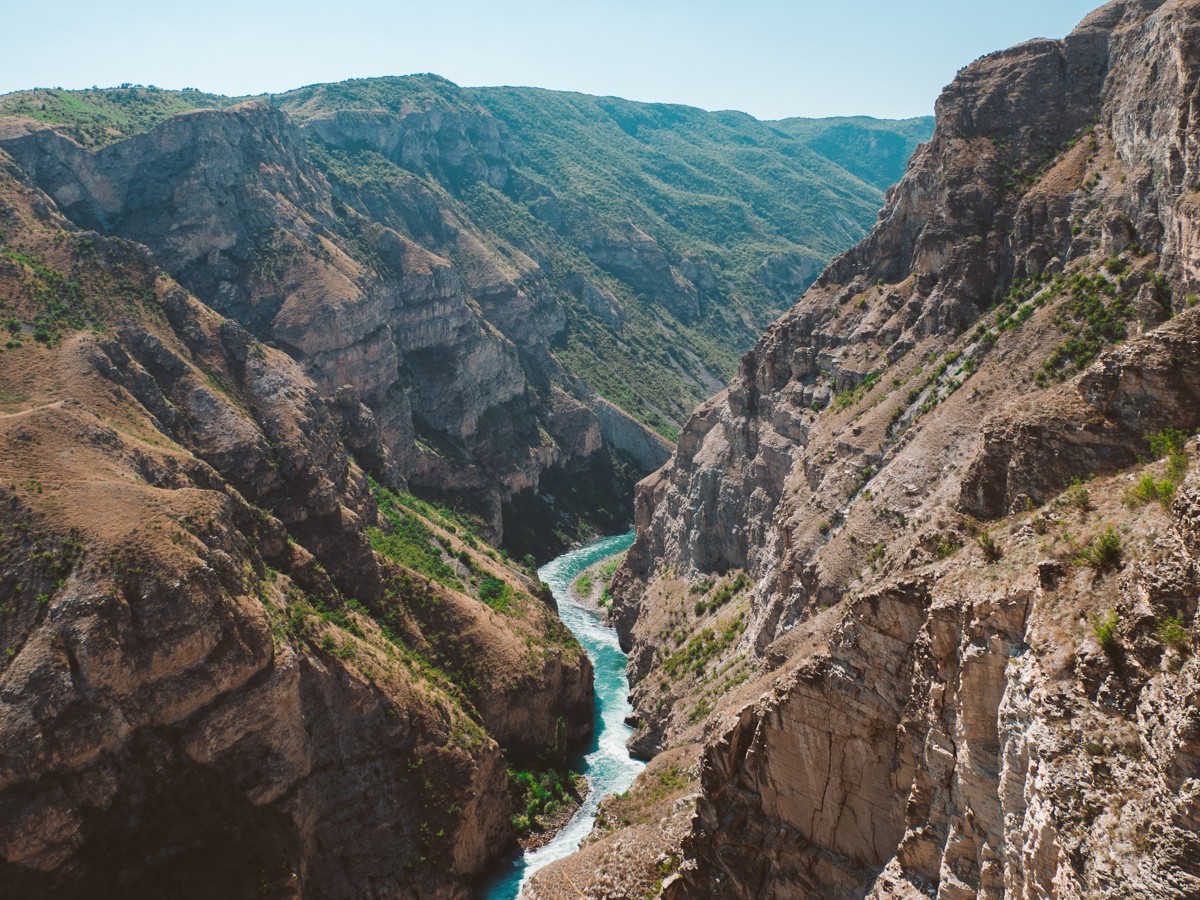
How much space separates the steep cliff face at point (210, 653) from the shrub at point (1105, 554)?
51.4 m

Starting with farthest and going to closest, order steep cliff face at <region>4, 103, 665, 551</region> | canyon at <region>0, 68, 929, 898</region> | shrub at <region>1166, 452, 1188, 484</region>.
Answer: steep cliff face at <region>4, 103, 665, 551</region> → canyon at <region>0, 68, 929, 898</region> → shrub at <region>1166, 452, 1188, 484</region>

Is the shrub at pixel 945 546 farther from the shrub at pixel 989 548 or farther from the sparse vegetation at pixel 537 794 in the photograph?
the sparse vegetation at pixel 537 794

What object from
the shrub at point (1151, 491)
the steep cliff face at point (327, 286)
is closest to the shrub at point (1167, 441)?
the shrub at point (1151, 491)

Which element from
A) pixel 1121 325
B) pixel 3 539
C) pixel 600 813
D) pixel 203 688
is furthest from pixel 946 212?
pixel 3 539

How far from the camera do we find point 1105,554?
76.0 feet

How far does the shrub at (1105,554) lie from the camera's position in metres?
23.0

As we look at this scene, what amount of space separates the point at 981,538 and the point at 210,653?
4798 centimetres

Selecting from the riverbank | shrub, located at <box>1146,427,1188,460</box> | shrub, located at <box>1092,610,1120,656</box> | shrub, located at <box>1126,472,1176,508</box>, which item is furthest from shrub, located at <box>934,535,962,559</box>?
the riverbank

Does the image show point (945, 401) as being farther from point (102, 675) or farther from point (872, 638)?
point (102, 675)

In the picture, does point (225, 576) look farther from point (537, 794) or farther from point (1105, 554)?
point (1105, 554)

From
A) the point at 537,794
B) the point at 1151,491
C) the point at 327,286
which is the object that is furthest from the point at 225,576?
the point at 327,286

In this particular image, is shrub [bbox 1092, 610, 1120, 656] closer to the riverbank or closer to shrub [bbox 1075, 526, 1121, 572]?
shrub [bbox 1075, 526, 1121, 572]

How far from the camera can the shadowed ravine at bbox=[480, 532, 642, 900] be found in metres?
71.6

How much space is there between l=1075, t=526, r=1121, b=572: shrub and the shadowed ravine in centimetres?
5522
